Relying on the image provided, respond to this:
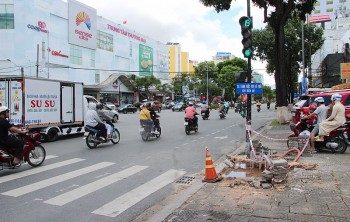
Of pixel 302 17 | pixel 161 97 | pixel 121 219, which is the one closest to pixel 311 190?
pixel 121 219

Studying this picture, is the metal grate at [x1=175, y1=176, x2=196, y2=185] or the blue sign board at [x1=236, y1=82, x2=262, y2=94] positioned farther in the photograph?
the blue sign board at [x1=236, y1=82, x2=262, y2=94]

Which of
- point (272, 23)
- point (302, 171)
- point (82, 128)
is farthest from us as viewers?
point (272, 23)

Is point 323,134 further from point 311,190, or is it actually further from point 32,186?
point 32,186

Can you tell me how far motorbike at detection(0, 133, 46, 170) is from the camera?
816 centimetres

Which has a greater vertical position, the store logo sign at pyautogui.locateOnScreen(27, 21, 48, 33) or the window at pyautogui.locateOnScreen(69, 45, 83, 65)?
the store logo sign at pyautogui.locateOnScreen(27, 21, 48, 33)

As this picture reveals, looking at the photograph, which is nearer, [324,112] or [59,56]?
[324,112]

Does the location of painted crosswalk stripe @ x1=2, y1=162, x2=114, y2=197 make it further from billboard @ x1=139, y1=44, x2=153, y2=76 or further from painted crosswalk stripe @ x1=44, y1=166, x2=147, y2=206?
billboard @ x1=139, y1=44, x2=153, y2=76

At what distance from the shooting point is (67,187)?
6.96m

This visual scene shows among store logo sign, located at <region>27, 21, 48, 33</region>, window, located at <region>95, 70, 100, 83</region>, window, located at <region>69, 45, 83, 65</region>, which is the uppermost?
store logo sign, located at <region>27, 21, 48, 33</region>

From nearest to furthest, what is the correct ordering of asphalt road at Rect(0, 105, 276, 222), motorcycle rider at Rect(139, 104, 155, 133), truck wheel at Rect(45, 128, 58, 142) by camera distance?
asphalt road at Rect(0, 105, 276, 222), motorcycle rider at Rect(139, 104, 155, 133), truck wheel at Rect(45, 128, 58, 142)

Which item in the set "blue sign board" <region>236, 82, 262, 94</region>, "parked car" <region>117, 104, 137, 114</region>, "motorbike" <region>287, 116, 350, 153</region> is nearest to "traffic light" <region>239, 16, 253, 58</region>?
"blue sign board" <region>236, 82, 262, 94</region>

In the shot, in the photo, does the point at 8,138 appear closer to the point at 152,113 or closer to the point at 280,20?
the point at 152,113

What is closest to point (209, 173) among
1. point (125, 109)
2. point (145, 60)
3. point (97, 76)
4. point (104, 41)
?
point (125, 109)

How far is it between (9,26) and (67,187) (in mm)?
39334
